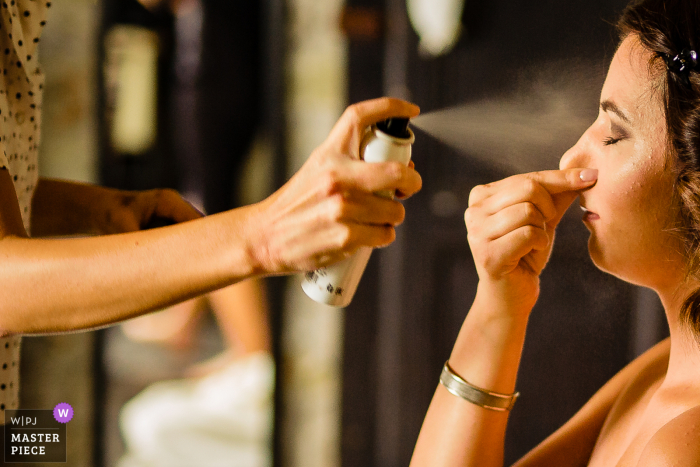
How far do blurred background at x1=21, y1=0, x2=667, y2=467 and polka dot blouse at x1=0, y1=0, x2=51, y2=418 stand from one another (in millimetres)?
1005

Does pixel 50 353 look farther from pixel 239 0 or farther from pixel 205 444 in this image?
pixel 239 0

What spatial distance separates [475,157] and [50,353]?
1739 mm

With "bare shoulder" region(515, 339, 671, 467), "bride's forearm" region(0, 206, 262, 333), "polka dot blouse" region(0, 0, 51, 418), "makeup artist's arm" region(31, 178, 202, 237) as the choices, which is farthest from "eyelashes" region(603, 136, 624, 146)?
"polka dot blouse" region(0, 0, 51, 418)

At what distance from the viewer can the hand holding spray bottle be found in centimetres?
62

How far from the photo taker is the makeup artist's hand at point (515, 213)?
0.77m

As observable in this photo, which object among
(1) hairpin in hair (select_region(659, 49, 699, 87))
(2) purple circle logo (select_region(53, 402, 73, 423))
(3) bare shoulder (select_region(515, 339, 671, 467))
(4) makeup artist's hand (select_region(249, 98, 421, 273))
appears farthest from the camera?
(2) purple circle logo (select_region(53, 402, 73, 423))

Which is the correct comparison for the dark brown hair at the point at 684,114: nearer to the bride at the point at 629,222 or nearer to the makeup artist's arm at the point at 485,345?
the bride at the point at 629,222

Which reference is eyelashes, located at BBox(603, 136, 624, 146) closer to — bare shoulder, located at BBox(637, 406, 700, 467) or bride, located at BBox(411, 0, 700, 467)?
bride, located at BBox(411, 0, 700, 467)

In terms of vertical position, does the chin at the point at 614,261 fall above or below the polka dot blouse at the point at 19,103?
below

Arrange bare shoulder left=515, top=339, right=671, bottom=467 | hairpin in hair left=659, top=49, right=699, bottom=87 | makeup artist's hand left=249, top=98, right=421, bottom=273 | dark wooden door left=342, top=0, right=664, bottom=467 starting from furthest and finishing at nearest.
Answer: dark wooden door left=342, top=0, right=664, bottom=467 → bare shoulder left=515, top=339, right=671, bottom=467 → hairpin in hair left=659, top=49, right=699, bottom=87 → makeup artist's hand left=249, top=98, right=421, bottom=273

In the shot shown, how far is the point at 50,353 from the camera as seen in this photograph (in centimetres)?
206

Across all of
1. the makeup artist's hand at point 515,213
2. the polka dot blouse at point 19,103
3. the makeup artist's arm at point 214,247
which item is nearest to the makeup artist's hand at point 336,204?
the makeup artist's arm at point 214,247

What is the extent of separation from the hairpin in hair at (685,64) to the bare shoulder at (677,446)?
43 cm

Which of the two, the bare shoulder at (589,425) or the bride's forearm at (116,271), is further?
the bare shoulder at (589,425)
